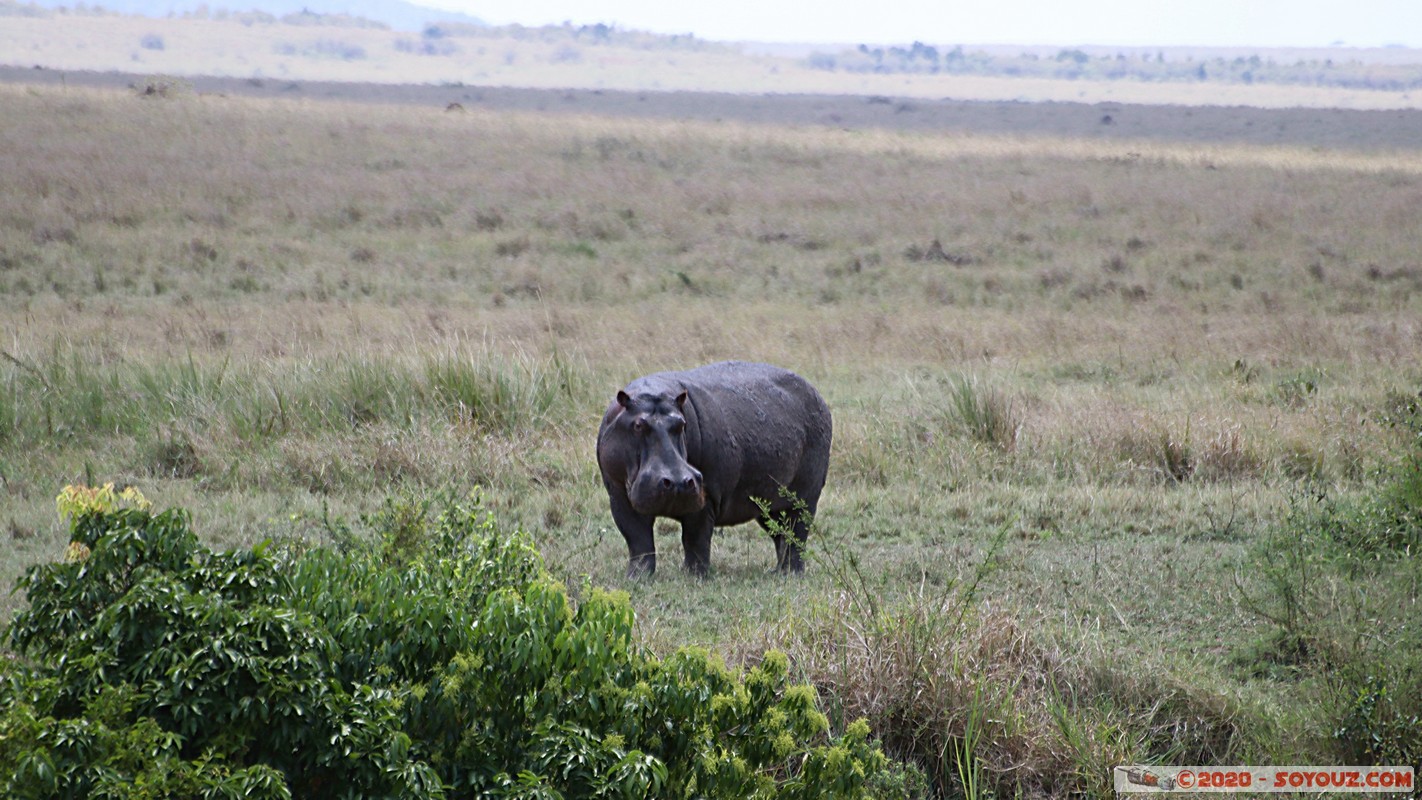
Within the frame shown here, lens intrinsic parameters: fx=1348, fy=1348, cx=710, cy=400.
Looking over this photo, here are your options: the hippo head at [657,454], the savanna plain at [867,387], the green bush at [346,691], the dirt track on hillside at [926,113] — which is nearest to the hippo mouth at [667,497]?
the hippo head at [657,454]

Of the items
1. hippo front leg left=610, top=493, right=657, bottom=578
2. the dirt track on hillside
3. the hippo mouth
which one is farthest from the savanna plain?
the dirt track on hillside

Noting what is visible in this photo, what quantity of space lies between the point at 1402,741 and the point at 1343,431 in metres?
5.89

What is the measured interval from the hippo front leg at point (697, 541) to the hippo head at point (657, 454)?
10.5 inches

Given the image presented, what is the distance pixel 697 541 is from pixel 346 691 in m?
3.54

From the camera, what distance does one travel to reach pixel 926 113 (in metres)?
63.7

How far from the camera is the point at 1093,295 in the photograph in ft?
67.7

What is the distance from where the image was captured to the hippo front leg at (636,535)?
23.5ft

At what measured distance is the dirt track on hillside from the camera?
51062mm

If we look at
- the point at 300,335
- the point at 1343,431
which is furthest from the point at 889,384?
the point at 300,335

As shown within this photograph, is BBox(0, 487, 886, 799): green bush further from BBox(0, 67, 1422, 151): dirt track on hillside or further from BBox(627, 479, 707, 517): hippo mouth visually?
BBox(0, 67, 1422, 151): dirt track on hillside

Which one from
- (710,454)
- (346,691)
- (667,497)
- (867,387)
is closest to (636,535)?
(710,454)

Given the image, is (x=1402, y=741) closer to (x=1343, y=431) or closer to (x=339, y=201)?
(x=1343, y=431)

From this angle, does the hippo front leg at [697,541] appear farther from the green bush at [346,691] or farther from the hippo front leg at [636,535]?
the green bush at [346,691]

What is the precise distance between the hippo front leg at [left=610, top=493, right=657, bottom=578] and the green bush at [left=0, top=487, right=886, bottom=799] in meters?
2.65
